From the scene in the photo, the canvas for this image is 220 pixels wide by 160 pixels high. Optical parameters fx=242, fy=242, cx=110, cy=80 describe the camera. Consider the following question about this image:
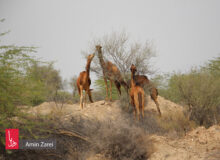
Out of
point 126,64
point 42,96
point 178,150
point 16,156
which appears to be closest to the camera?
point 16,156

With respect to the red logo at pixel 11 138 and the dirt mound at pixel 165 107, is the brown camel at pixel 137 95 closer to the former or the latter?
the dirt mound at pixel 165 107

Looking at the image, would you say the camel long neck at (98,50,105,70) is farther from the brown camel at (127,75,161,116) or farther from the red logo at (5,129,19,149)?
the red logo at (5,129,19,149)

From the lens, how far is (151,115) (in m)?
11.8

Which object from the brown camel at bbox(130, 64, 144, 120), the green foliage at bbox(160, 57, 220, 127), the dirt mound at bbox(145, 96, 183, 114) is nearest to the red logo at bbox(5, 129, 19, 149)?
the brown camel at bbox(130, 64, 144, 120)

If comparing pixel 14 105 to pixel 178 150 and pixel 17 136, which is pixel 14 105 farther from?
pixel 178 150

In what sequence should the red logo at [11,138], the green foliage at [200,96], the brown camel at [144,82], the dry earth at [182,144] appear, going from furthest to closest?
1. the brown camel at [144,82]
2. the green foliage at [200,96]
3. the dry earth at [182,144]
4. the red logo at [11,138]

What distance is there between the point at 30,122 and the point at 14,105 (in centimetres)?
52

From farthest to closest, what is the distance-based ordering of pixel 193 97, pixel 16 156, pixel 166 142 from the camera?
pixel 193 97
pixel 166 142
pixel 16 156

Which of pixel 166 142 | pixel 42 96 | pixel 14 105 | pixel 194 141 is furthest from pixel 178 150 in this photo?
pixel 14 105

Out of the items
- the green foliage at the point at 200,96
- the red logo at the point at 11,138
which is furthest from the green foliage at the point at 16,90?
the green foliage at the point at 200,96

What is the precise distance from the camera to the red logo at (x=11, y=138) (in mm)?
5148

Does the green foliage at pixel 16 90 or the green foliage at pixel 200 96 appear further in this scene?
the green foliage at pixel 200 96

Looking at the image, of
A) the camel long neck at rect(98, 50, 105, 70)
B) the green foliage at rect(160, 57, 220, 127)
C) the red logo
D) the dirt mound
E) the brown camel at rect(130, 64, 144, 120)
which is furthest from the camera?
the dirt mound

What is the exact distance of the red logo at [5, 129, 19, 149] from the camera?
515 centimetres
